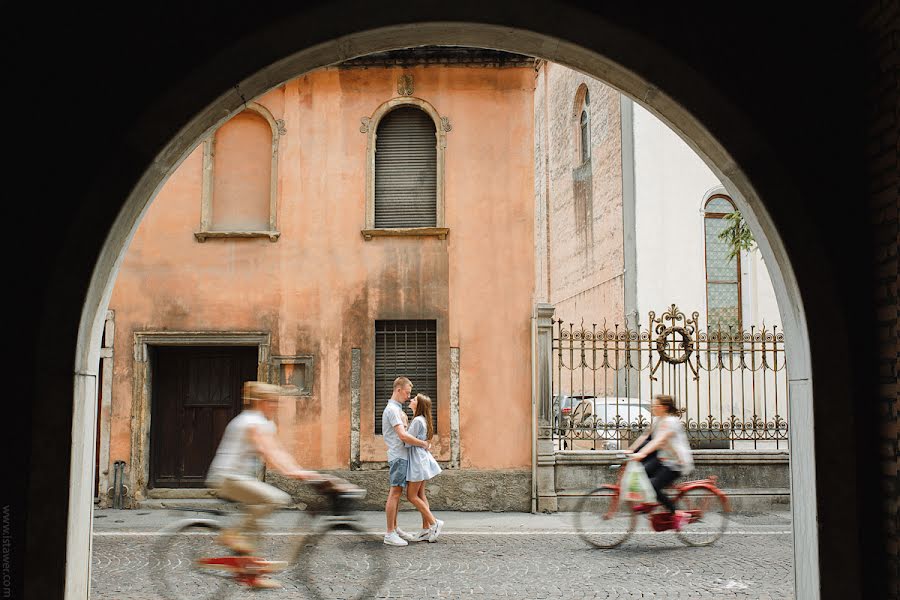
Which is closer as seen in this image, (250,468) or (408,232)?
(250,468)

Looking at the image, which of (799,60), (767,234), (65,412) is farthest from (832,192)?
(65,412)

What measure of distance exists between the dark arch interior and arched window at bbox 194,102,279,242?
9.72m

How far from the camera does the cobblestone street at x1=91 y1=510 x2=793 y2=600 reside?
745 centimetres

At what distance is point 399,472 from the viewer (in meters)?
9.38

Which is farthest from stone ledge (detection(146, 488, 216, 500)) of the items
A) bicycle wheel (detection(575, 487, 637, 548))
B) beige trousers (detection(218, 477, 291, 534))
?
beige trousers (detection(218, 477, 291, 534))

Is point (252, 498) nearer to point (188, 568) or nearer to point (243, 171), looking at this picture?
point (188, 568)

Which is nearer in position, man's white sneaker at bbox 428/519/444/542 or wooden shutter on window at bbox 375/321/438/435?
man's white sneaker at bbox 428/519/444/542

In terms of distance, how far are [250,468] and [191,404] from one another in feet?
24.0

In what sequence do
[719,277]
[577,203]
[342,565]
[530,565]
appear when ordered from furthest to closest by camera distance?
[577,203] < [719,277] < [530,565] < [342,565]

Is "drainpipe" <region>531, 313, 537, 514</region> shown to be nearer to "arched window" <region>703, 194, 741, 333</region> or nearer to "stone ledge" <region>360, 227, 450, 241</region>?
"stone ledge" <region>360, 227, 450, 241</region>

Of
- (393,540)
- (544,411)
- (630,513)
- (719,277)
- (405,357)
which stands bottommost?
(393,540)

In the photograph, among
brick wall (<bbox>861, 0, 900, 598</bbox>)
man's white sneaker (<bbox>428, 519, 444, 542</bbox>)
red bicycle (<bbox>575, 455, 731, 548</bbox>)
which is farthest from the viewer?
man's white sneaker (<bbox>428, 519, 444, 542</bbox>)

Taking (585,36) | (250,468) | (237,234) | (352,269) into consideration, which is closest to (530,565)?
(250,468)

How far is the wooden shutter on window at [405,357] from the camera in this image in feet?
43.9
